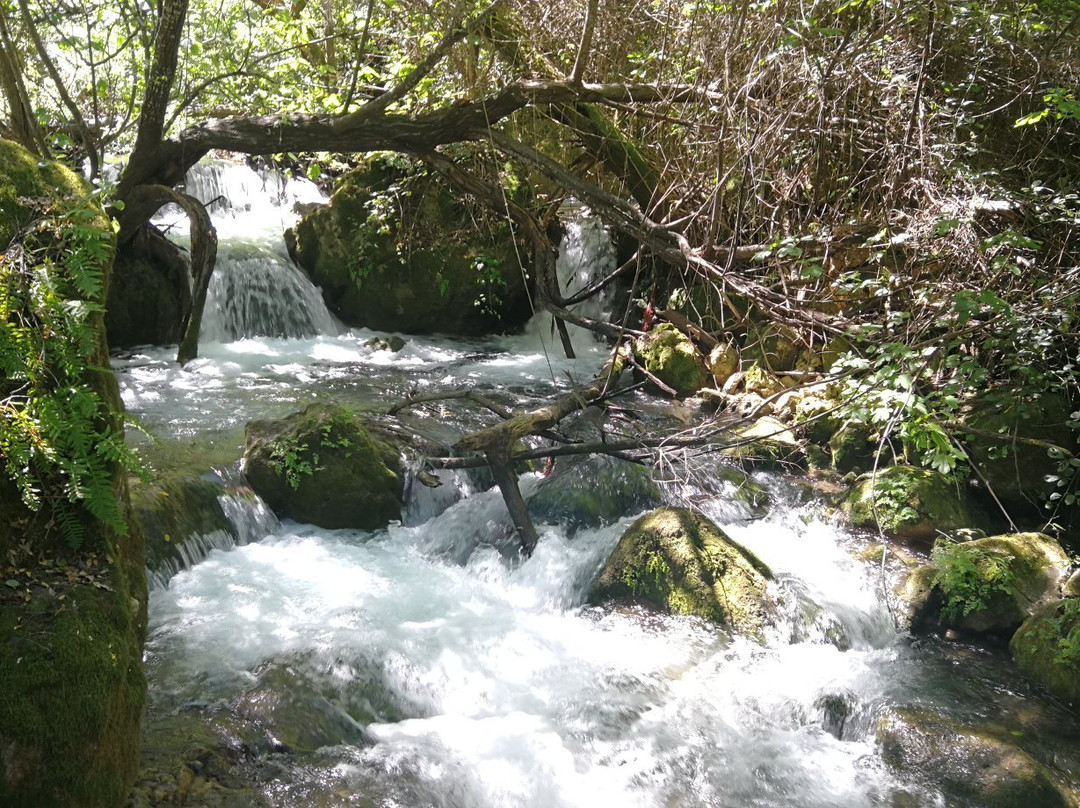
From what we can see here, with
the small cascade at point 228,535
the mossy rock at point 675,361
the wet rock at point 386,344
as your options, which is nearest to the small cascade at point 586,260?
the mossy rock at point 675,361

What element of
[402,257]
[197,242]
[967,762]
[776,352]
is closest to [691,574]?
[967,762]

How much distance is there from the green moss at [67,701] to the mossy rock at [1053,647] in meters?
→ 4.75

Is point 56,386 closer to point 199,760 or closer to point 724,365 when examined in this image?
point 199,760

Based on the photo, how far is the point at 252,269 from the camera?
36.7 ft

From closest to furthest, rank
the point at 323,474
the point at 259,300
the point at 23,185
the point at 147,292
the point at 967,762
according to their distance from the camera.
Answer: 1. the point at 23,185
2. the point at 967,762
3. the point at 323,474
4. the point at 147,292
5. the point at 259,300

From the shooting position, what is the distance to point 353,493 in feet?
20.6

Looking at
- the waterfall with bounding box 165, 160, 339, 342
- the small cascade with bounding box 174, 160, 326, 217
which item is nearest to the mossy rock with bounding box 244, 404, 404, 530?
the waterfall with bounding box 165, 160, 339, 342

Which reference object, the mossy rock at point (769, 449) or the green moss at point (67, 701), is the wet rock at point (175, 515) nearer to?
the green moss at point (67, 701)

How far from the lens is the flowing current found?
3.79m

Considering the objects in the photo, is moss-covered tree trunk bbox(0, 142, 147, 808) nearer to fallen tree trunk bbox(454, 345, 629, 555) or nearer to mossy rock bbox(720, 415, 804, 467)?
fallen tree trunk bbox(454, 345, 629, 555)

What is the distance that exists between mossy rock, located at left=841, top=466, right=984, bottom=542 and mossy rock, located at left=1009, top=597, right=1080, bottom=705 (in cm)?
116

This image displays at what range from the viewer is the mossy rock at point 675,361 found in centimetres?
932

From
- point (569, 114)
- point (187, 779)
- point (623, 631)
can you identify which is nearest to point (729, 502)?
point (623, 631)

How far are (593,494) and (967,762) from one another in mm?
3334
